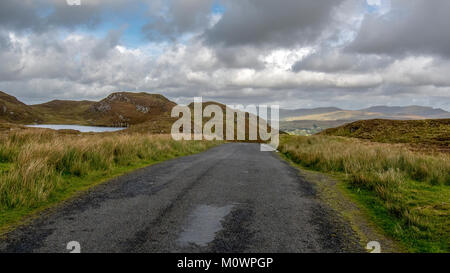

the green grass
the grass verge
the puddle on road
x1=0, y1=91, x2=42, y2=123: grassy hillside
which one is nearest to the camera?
the puddle on road

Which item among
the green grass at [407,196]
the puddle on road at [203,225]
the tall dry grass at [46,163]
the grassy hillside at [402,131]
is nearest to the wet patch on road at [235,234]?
the puddle on road at [203,225]

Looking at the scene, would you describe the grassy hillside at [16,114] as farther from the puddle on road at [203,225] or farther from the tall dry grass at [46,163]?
the puddle on road at [203,225]

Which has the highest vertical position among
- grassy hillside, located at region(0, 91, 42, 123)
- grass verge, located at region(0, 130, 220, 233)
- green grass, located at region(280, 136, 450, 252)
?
grassy hillside, located at region(0, 91, 42, 123)

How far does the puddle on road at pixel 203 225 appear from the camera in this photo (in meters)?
4.30

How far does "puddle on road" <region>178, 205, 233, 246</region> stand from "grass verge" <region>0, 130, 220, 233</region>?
3241mm

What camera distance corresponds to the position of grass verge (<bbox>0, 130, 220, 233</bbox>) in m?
5.92

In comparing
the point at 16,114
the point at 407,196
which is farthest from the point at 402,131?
the point at 16,114

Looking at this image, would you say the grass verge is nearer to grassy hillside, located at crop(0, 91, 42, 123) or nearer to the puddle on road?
the puddle on road

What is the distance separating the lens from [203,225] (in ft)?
16.3

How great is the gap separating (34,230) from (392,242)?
20.3 feet

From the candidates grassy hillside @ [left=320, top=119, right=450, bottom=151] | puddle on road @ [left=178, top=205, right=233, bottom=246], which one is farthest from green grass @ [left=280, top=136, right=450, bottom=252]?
grassy hillside @ [left=320, top=119, right=450, bottom=151]
